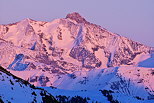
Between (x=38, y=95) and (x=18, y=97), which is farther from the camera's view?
(x=38, y=95)

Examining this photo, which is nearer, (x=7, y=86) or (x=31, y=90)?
(x=7, y=86)

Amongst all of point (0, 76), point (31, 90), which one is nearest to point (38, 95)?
point (31, 90)

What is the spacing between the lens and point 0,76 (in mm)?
50906

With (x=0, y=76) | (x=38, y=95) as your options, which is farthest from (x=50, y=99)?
(x=0, y=76)

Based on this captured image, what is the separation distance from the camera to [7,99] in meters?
46.1

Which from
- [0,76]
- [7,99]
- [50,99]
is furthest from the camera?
[50,99]

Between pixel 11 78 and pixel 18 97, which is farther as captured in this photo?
pixel 11 78

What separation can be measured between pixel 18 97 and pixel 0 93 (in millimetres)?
2568

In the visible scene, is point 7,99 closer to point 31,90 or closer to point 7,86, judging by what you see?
point 7,86

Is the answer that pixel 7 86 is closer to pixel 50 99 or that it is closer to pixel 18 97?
pixel 18 97

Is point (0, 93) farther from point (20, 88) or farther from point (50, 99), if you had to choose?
point (50, 99)

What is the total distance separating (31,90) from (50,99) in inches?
159

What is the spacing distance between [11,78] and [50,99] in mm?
5887

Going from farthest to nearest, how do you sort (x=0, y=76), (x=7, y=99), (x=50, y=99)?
(x=50, y=99), (x=0, y=76), (x=7, y=99)
